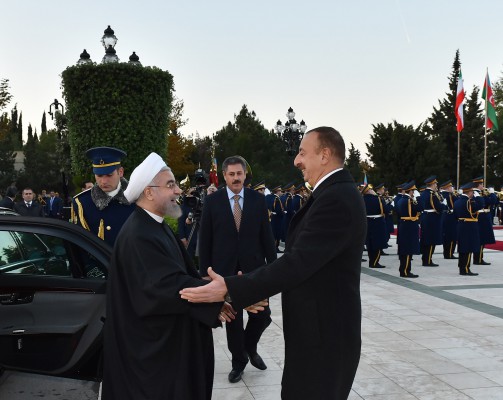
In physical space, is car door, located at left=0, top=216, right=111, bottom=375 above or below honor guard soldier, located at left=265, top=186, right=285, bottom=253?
below

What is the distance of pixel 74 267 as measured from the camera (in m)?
4.07

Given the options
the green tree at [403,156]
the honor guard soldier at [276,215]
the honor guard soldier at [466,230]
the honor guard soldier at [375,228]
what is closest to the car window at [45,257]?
the honor guard soldier at [466,230]

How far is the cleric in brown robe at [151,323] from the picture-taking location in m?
2.62

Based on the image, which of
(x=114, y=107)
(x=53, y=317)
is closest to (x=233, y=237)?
(x=53, y=317)

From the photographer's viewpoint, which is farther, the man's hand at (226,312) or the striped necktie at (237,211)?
the striped necktie at (237,211)

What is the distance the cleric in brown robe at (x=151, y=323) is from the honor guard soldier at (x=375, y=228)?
35.2 ft

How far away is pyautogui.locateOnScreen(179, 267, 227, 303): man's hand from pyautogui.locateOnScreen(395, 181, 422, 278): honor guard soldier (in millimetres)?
9683

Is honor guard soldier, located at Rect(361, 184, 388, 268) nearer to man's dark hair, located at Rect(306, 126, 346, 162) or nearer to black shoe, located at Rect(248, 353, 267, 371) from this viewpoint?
black shoe, located at Rect(248, 353, 267, 371)

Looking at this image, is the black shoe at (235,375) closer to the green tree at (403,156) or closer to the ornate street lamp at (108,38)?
the ornate street lamp at (108,38)

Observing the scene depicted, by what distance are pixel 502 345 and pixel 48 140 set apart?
72993 millimetres

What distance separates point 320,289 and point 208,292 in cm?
Answer: 54

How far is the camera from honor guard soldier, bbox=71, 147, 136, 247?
4.88m

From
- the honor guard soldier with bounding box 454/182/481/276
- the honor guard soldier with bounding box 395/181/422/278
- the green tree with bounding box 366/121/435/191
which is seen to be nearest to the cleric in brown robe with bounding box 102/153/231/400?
the honor guard soldier with bounding box 395/181/422/278

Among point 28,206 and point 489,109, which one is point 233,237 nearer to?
point 28,206
